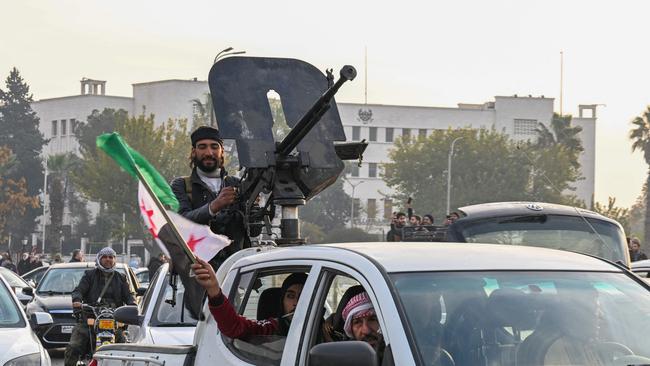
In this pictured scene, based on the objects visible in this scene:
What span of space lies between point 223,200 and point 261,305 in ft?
5.96

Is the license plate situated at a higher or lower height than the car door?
lower

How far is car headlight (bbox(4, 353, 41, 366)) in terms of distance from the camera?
34.5ft

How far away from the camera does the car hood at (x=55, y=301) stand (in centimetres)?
2147

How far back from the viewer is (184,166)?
307 ft

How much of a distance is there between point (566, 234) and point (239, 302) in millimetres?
6441

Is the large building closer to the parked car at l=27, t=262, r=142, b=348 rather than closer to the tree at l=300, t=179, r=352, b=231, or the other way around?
the tree at l=300, t=179, r=352, b=231

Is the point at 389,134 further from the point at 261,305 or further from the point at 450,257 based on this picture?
the point at 450,257

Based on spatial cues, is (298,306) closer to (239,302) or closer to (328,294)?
(328,294)

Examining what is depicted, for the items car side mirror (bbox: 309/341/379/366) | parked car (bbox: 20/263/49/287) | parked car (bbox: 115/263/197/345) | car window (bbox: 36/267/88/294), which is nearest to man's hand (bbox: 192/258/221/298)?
car side mirror (bbox: 309/341/379/366)

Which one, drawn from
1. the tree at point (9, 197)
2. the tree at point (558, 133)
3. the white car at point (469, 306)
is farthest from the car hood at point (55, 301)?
the tree at point (558, 133)

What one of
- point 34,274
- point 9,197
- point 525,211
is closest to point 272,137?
point 525,211

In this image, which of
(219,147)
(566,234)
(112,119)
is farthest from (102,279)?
(112,119)

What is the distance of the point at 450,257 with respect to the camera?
576 cm

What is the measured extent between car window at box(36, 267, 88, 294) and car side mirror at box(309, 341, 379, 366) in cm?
1778
